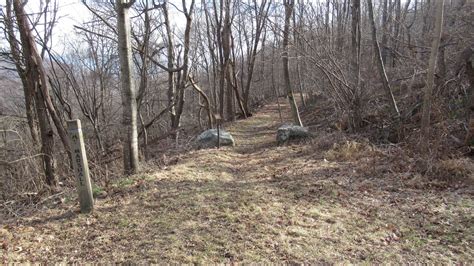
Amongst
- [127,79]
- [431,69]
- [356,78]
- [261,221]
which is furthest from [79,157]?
[356,78]

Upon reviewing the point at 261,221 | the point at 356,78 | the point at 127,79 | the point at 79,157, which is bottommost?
the point at 261,221

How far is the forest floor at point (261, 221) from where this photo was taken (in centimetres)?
325

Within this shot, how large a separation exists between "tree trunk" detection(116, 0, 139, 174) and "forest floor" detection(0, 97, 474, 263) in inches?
26.7

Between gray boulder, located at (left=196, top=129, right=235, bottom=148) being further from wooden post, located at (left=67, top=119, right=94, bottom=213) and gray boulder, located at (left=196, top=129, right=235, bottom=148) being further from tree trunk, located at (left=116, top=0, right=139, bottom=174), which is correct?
wooden post, located at (left=67, top=119, right=94, bottom=213)

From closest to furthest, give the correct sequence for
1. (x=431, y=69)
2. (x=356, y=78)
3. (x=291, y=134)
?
(x=431, y=69) → (x=356, y=78) → (x=291, y=134)

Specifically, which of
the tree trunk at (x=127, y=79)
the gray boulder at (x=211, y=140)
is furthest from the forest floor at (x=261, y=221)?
the gray boulder at (x=211, y=140)

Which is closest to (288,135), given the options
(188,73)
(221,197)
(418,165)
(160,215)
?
(188,73)

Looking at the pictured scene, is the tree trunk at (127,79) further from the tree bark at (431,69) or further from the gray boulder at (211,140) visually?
the tree bark at (431,69)

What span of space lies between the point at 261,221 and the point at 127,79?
3.49m

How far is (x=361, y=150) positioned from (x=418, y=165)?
160 centimetres

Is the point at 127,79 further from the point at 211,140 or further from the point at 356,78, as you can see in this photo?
the point at 356,78

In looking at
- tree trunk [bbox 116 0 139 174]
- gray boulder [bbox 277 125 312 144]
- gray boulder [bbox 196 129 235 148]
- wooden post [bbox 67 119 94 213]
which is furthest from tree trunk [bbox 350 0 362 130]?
wooden post [bbox 67 119 94 213]

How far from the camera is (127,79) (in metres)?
5.60

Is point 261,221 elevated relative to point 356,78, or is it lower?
lower
